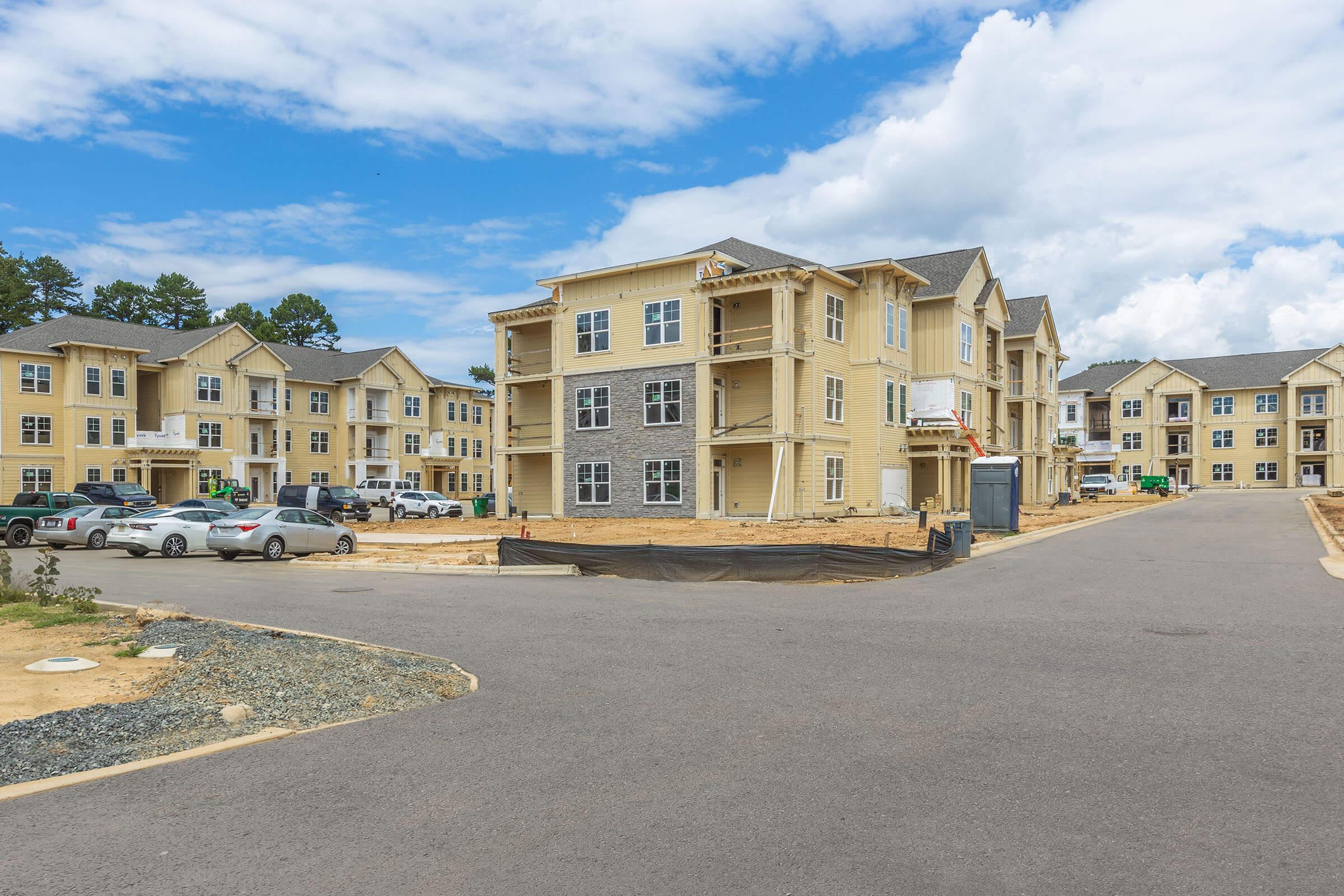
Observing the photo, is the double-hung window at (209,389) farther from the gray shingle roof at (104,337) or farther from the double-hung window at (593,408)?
the double-hung window at (593,408)

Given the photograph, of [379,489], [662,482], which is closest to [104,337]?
[379,489]

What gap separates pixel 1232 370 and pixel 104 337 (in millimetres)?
89507

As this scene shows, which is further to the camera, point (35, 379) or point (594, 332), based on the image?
point (35, 379)

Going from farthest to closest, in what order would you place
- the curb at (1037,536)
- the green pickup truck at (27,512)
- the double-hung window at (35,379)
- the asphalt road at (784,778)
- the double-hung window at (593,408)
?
1. the double-hung window at (35,379)
2. the double-hung window at (593,408)
3. the green pickup truck at (27,512)
4. the curb at (1037,536)
5. the asphalt road at (784,778)

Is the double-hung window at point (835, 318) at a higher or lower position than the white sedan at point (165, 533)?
higher

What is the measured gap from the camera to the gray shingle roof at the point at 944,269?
4512 centimetres

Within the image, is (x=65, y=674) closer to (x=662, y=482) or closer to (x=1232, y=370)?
(x=662, y=482)

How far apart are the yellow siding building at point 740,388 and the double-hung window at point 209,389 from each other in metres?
25.4

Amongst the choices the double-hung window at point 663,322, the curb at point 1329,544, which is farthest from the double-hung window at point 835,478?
the curb at point 1329,544

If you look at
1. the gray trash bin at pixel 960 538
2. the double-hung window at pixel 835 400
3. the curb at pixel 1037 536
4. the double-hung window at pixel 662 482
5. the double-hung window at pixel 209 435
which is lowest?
the curb at pixel 1037 536

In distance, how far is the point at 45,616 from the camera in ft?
42.5

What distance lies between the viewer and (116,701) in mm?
8375

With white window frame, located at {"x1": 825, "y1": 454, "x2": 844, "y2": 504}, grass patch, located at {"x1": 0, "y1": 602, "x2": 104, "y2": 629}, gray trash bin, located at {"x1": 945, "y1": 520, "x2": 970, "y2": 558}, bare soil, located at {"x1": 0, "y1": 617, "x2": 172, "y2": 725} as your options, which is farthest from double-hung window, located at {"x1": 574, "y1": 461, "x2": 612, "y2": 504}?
bare soil, located at {"x1": 0, "y1": 617, "x2": 172, "y2": 725}

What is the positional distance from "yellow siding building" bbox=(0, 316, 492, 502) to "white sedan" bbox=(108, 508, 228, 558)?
1318 inches
